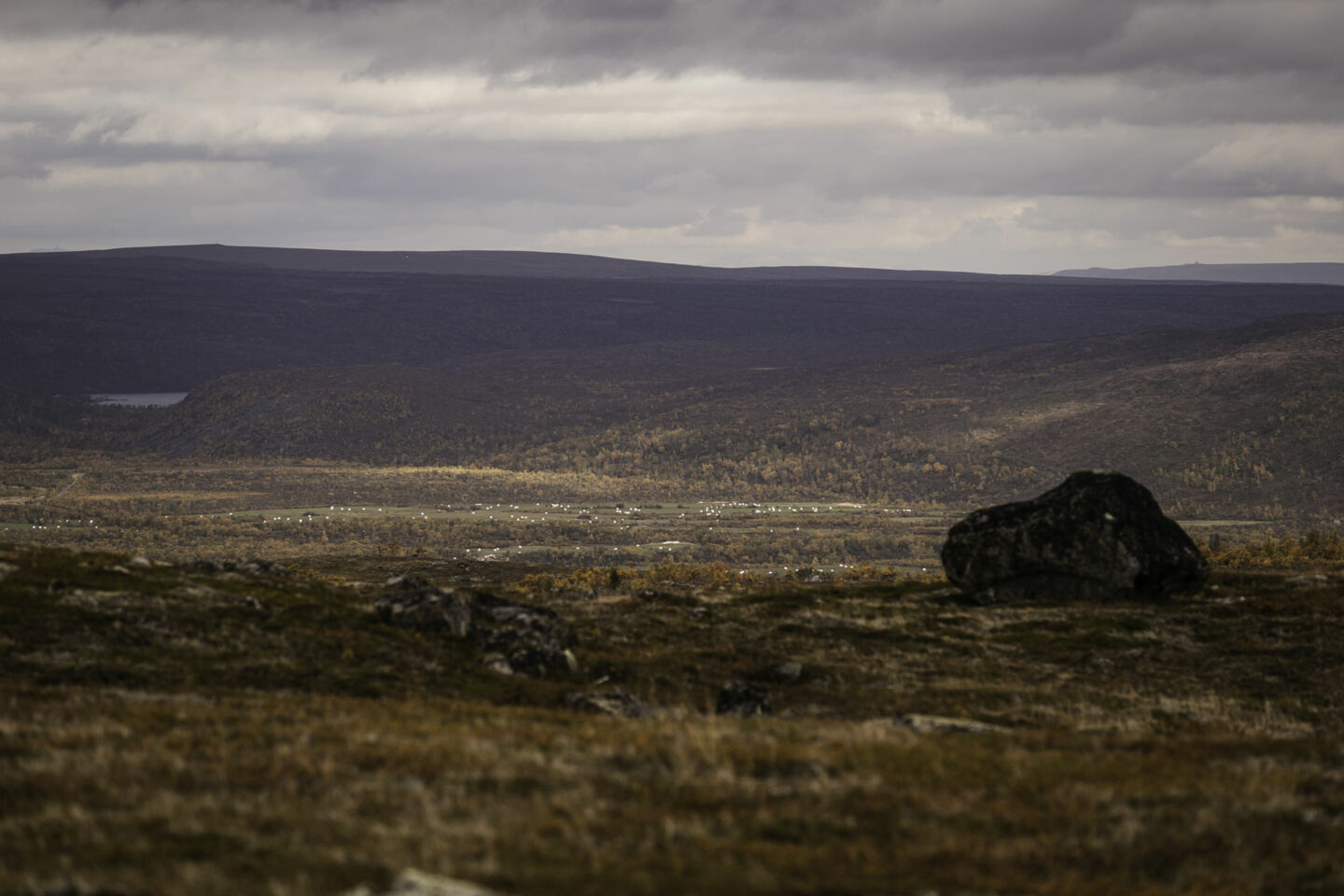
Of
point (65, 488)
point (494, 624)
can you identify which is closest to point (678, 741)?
point (494, 624)

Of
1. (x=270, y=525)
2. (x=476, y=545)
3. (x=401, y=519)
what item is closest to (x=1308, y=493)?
(x=476, y=545)

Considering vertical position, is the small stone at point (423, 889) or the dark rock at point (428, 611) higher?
the small stone at point (423, 889)

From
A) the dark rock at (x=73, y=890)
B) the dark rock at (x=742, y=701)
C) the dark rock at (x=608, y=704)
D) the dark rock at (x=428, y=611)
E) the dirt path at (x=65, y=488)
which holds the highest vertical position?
the dark rock at (x=73, y=890)

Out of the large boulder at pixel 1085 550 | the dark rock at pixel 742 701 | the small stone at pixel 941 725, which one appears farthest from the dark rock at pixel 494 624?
the large boulder at pixel 1085 550

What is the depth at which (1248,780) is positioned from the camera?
667 inches

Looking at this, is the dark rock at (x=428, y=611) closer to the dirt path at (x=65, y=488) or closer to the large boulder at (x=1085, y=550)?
the large boulder at (x=1085, y=550)

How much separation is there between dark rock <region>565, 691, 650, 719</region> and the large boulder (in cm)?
2333

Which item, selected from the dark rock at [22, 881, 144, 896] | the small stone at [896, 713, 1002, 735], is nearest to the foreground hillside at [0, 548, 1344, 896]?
the dark rock at [22, 881, 144, 896]

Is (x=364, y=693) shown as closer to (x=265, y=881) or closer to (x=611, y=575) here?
(x=265, y=881)

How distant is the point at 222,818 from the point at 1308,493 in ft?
554

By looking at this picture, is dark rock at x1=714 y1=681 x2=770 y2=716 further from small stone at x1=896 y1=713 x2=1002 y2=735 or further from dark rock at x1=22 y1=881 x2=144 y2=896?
dark rock at x1=22 y1=881 x2=144 y2=896

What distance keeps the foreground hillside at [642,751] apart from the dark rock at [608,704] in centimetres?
9

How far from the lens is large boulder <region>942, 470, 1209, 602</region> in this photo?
44.0m

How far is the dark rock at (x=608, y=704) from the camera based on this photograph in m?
25.4
